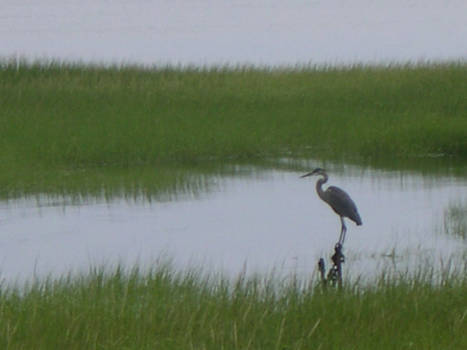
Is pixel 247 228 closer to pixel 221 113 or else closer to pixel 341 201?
pixel 341 201

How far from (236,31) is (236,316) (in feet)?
169

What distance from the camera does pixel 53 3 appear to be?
89750 mm

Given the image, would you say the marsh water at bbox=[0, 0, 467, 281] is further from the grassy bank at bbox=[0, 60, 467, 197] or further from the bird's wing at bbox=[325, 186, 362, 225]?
the grassy bank at bbox=[0, 60, 467, 197]

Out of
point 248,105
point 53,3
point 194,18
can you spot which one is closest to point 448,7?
point 194,18

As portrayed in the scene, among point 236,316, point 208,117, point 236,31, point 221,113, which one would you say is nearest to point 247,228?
point 236,316

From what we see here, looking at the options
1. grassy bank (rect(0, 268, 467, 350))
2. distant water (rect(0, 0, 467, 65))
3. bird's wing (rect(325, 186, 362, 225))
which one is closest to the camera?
grassy bank (rect(0, 268, 467, 350))

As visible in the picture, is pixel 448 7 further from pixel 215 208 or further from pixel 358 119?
pixel 215 208

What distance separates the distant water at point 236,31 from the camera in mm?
41219

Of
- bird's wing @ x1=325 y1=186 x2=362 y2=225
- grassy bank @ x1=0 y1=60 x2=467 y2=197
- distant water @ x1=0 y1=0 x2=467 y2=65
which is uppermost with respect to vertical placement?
distant water @ x1=0 y1=0 x2=467 y2=65

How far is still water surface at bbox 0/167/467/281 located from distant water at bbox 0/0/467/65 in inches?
386

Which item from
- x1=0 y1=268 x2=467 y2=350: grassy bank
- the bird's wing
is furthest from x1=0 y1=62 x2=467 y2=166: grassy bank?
x1=0 y1=268 x2=467 y2=350: grassy bank

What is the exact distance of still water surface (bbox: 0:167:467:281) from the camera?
35.6 feet

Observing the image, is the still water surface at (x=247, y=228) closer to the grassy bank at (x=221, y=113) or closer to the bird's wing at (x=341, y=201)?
the bird's wing at (x=341, y=201)

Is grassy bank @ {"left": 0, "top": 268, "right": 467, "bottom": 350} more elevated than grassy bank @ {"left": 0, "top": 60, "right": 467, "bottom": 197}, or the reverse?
grassy bank @ {"left": 0, "top": 60, "right": 467, "bottom": 197}
